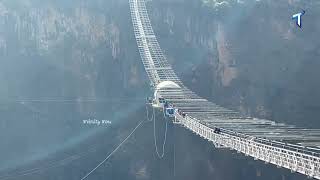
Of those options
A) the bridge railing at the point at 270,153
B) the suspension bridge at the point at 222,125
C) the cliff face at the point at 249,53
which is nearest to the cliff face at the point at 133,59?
the cliff face at the point at 249,53

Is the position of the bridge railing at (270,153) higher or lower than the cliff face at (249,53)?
lower

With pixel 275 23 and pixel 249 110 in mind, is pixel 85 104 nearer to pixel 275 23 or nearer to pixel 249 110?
pixel 249 110

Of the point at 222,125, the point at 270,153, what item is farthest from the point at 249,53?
the point at 270,153

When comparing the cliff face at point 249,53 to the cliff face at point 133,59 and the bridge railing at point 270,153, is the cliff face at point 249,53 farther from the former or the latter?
the bridge railing at point 270,153

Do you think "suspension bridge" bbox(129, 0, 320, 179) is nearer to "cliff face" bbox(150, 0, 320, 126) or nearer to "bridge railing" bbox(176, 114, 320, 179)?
"bridge railing" bbox(176, 114, 320, 179)

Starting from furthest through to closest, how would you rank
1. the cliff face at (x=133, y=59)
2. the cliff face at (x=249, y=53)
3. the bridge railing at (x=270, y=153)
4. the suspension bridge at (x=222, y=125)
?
the cliff face at (x=249, y=53), the cliff face at (x=133, y=59), the suspension bridge at (x=222, y=125), the bridge railing at (x=270, y=153)

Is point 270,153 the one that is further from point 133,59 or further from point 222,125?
point 133,59

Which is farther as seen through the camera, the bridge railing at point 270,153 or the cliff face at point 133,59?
the cliff face at point 133,59

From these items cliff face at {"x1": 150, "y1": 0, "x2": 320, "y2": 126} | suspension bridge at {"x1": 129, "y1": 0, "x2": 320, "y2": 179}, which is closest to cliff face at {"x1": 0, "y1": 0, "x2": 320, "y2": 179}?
cliff face at {"x1": 150, "y1": 0, "x2": 320, "y2": 126}
